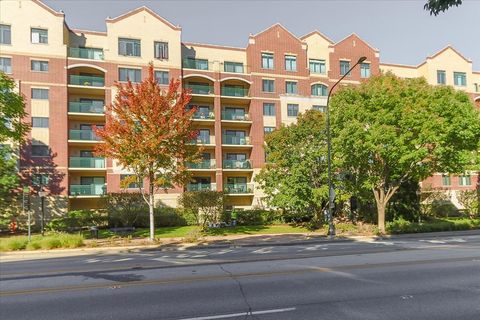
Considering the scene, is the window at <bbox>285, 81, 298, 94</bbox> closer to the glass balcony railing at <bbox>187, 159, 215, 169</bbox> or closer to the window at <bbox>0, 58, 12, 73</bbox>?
the glass balcony railing at <bbox>187, 159, 215, 169</bbox>

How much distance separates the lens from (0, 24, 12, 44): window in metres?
34.8

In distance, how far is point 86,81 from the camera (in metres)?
37.0

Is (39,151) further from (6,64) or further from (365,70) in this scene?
(365,70)

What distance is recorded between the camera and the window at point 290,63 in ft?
143

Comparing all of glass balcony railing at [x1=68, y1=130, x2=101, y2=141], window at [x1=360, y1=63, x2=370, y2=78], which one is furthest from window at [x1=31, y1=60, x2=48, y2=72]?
window at [x1=360, y1=63, x2=370, y2=78]

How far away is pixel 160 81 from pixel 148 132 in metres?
18.6

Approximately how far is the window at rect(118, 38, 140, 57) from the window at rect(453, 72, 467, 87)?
41136 mm

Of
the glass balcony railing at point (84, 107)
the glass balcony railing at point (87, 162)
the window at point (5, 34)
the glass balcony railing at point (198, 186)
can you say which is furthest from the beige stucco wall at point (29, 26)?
the glass balcony railing at point (198, 186)

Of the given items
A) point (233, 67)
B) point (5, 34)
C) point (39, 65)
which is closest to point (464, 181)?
point (233, 67)

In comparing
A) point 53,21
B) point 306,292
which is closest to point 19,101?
point 53,21

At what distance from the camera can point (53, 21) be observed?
1427 inches

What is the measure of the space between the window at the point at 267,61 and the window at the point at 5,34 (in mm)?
25474

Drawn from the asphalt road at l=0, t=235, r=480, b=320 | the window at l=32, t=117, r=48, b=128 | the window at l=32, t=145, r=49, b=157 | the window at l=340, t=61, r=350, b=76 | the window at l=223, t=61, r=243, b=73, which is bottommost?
the asphalt road at l=0, t=235, r=480, b=320

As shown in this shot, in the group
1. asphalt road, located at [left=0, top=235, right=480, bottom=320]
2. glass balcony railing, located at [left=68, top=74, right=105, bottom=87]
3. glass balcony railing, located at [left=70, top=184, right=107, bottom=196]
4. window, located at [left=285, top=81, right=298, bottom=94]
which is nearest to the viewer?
asphalt road, located at [left=0, top=235, right=480, bottom=320]
